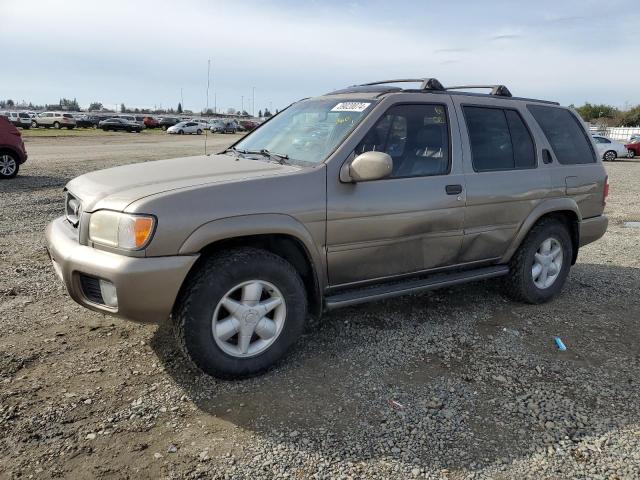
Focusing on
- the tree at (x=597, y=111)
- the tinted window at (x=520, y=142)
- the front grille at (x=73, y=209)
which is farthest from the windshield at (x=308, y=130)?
the tree at (x=597, y=111)

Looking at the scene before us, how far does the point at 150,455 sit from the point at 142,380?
0.78 meters

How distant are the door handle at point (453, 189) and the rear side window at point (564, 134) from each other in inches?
54.5

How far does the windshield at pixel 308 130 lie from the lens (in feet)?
12.3

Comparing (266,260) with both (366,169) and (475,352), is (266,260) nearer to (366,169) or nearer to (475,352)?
(366,169)

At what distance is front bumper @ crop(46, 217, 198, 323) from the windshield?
4.10 feet

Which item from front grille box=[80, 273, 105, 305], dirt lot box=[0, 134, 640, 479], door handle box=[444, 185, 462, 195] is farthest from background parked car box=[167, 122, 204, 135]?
front grille box=[80, 273, 105, 305]

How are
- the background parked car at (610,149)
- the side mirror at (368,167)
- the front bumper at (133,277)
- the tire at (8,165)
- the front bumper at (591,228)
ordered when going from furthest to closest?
the background parked car at (610,149) → the tire at (8,165) → the front bumper at (591,228) → the side mirror at (368,167) → the front bumper at (133,277)

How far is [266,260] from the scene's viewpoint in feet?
10.7

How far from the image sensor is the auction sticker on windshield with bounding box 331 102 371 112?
12.8ft

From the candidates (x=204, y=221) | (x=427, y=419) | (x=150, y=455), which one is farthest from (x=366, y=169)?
(x=150, y=455)

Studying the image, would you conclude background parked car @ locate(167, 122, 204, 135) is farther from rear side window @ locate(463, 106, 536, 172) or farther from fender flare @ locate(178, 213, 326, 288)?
fender flare @ locate(178, 213, 326, 288)

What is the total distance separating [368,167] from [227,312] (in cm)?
130

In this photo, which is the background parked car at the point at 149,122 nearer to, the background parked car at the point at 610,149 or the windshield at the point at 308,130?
the background parked car at the point at 610,149

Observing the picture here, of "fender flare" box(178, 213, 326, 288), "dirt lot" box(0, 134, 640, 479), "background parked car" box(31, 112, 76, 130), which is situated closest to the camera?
"dirt lot" box(0, 134, 640, 479)
